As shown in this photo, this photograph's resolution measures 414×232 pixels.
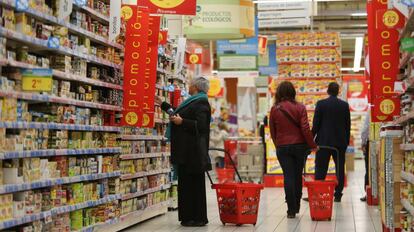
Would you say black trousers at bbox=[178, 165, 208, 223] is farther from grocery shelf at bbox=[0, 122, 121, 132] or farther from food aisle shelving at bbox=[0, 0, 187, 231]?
grocery shelf at bbox=[0, 122, 121, 132]

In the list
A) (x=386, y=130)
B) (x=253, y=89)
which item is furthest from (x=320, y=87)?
(x=253, y=89)

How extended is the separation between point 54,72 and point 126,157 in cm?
223

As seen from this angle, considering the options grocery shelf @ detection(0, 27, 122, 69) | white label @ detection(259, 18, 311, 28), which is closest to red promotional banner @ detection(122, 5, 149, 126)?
grocery shelf @ detection(0, 27, 122, 69)

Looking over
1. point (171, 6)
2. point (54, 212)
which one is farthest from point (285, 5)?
point (54, 212)

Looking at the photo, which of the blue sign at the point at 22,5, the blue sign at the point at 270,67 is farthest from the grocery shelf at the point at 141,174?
the blue sign at the point at 270,67

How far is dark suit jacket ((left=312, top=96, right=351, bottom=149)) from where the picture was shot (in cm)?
1109

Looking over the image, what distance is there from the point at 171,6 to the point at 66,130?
3.71 meters

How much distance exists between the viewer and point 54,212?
5957mm

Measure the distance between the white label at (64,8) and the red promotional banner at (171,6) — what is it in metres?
3.45

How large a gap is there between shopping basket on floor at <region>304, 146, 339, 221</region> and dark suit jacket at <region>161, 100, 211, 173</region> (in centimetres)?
134

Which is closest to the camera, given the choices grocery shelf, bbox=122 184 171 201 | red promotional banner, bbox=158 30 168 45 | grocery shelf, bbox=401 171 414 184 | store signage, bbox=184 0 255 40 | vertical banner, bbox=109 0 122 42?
grocery shelf, bbox=401 171 414 184

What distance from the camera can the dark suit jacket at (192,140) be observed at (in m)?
8.11

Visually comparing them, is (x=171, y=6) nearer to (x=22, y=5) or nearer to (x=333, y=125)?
(x=333, y=125)

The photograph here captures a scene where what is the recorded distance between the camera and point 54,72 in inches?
233
